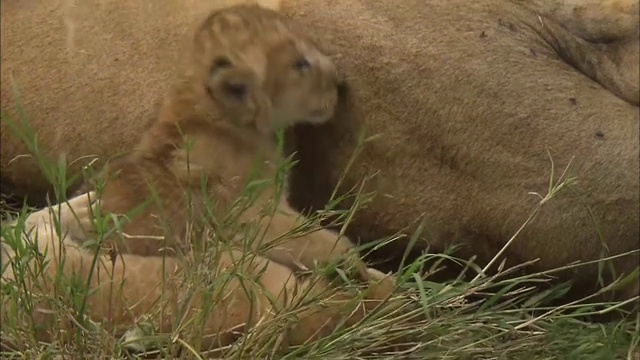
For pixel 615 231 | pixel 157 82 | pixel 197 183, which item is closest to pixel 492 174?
pixel 615 231

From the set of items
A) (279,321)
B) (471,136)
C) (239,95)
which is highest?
(239,95)

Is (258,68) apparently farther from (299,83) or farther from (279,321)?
(279,321)

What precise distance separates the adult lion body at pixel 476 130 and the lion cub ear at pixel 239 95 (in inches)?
5.0

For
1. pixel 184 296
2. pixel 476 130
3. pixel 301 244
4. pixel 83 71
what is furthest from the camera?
pixel 83 71

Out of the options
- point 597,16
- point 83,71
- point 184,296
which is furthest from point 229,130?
point 597,16

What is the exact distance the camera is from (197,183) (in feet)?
5.38

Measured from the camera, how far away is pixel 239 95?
168 cm

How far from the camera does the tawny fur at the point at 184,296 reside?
4.62 feet

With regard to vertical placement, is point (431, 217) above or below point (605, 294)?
above

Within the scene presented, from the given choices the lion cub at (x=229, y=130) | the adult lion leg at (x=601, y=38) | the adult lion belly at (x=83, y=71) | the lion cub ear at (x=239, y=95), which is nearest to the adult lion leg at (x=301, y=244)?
the lion cub at (x=229, y=130)

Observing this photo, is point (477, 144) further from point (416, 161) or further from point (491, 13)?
point (491, 13)

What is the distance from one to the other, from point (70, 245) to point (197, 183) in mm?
233

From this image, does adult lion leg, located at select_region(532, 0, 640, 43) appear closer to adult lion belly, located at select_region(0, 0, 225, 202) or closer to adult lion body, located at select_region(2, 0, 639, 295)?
adult lion body, located at select_region(2, 0, 639, 295)

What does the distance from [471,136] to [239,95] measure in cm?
45
